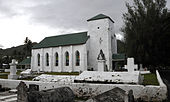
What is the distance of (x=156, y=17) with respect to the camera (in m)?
22.9

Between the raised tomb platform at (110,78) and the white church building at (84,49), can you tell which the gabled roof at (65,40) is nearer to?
the white church building at (84,49)

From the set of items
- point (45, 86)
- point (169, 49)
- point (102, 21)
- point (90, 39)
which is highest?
point (102, 21)

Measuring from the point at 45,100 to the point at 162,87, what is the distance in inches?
225

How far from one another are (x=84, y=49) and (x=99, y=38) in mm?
4608

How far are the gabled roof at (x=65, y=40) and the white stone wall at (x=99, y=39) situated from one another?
6.97 ft

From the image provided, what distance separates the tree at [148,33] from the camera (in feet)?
73.3

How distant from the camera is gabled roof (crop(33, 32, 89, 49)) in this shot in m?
36.5

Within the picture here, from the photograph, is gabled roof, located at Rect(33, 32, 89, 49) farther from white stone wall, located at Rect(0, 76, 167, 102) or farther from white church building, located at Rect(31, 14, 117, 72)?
white stone wall, located at Rect(0, 76, 167, 102)

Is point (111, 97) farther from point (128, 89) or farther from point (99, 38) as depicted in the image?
point (99, 38)

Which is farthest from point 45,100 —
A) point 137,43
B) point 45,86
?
point 137,43

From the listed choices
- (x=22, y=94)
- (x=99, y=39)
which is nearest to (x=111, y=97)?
(x=22, y=94)

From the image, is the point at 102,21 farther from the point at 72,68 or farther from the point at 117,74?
the point at 117,74

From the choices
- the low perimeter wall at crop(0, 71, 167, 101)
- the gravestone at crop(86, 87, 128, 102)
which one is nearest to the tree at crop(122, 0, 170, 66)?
the low perimeter wall at crop(0, 71, 167, 101)

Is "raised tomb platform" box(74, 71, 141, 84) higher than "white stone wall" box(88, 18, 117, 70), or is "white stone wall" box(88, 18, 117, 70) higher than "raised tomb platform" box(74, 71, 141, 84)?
"white stone wall" box(88, 18, 117, 70)
